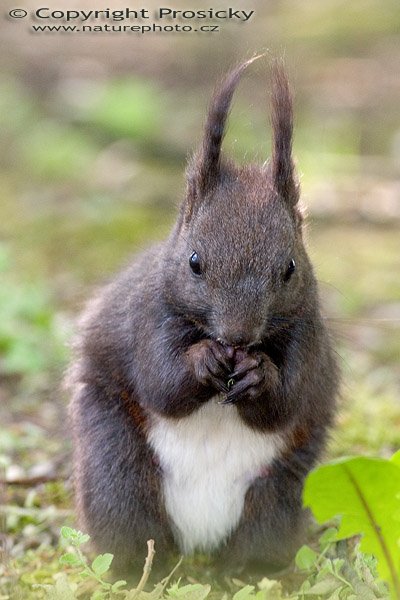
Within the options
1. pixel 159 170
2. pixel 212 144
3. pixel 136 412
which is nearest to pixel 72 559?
pixel 136 412

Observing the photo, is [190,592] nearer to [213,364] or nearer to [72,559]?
[72,559]

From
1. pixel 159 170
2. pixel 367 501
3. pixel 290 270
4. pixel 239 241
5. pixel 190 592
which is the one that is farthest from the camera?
pixel 159 170

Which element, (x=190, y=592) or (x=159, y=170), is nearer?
(x=190, y=592)

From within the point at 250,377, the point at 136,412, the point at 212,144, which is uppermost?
the point at 212,144

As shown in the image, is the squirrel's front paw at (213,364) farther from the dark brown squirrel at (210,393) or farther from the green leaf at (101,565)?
the green leaf at (101,565)

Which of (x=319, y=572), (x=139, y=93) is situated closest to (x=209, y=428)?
(x=319, y=572)

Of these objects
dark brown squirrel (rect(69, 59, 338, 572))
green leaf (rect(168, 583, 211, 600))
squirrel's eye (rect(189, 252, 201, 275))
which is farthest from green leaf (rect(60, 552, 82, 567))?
squirrel's eye (rect(189, 252, 201, 275))

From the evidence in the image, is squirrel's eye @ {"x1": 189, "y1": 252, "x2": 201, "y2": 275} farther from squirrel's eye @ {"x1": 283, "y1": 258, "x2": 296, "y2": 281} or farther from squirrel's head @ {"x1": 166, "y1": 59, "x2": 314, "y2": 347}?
squirrel's eye @ {"x1": 283, "y1": 258, "x2": 296, "y2": 281}

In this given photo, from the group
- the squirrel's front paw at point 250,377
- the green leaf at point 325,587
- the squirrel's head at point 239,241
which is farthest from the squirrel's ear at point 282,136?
the green leaf at point 325,587
